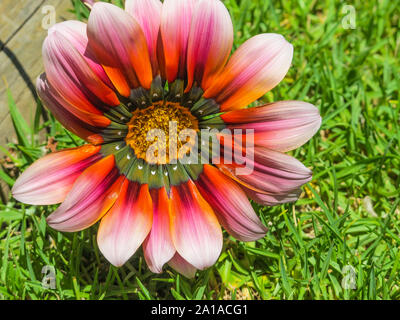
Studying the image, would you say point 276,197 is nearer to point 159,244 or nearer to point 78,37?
point 159,244

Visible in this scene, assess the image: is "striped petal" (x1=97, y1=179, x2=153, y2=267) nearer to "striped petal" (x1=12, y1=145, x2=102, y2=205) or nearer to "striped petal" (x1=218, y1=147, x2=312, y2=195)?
"striped petal" (x1=12, y1=145, x2=102, y2=205)

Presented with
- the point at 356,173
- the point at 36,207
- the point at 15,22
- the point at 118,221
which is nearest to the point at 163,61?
the point at 118,221
